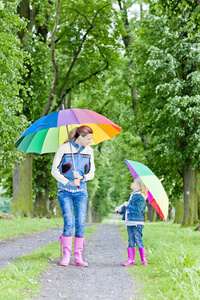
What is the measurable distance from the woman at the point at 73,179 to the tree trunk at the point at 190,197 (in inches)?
414

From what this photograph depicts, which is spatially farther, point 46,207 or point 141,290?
point 46,207

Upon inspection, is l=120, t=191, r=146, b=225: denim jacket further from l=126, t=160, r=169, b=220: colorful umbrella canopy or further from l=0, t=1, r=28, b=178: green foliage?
l=0, t=1, r=28, b=178: green foliage

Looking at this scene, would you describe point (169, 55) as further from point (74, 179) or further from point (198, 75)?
point (74, 179)

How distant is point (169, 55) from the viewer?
14.3 metres

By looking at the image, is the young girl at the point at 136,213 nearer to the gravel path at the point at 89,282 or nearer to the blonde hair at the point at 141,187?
the blonde hair at the point at 141,187

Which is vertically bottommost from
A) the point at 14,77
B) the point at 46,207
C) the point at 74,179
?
the point at 46,207

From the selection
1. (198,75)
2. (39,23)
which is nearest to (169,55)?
(198,75)

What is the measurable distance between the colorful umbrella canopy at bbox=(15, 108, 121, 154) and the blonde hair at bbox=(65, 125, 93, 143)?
10 centimetres

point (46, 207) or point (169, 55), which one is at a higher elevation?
point (169, 55)

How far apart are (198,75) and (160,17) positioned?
11.4 feet

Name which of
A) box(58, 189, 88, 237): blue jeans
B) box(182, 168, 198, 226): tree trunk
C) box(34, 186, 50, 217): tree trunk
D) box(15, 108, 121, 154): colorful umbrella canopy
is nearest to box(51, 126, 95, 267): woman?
box(58, 189, 88, 237): blue jeans

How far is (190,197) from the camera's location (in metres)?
15.3

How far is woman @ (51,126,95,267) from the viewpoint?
17.8ft

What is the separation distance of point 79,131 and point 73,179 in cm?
77
